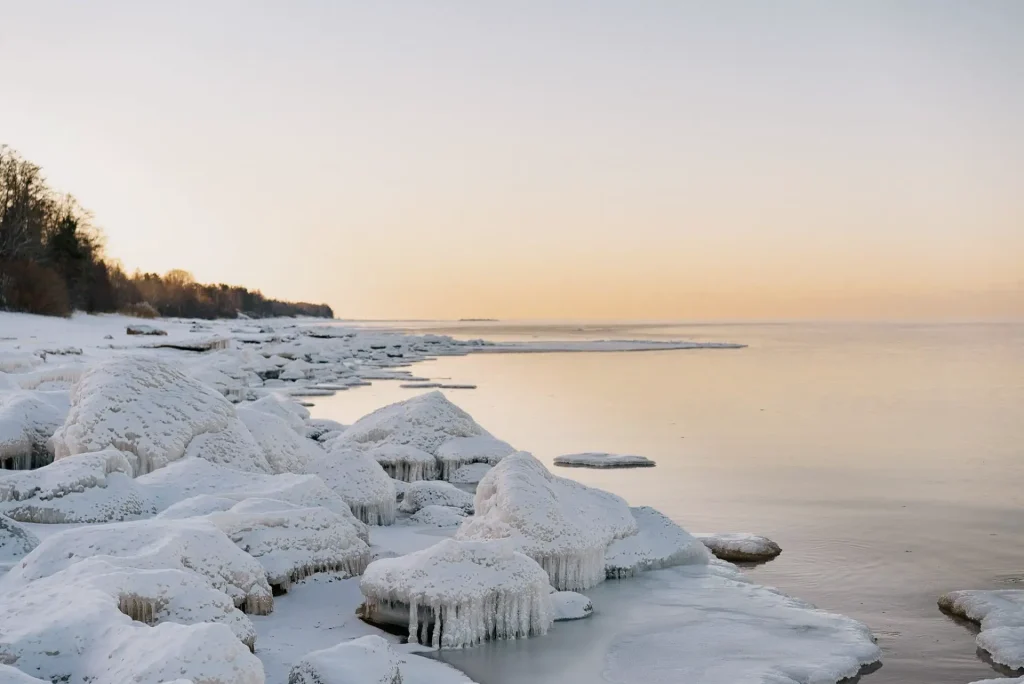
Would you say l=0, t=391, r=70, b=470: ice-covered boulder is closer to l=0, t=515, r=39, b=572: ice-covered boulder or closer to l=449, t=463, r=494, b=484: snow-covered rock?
l=0, t=515, r=39, b=572: ice-covered boulder

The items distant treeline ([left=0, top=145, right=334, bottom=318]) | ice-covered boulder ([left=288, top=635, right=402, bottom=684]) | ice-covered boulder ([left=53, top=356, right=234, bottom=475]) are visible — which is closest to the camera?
ice-covered boulder ([left=288, top=635, right=402, bottom=684])

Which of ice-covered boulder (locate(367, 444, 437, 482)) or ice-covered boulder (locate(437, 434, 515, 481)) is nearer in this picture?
ice-covered boulder (locate(367, 444, 437, 482))

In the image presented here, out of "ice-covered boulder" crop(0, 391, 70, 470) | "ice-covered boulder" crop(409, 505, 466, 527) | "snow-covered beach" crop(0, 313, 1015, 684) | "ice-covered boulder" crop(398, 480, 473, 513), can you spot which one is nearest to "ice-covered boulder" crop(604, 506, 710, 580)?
"snow-covered beach" crop(0, 313, 1015, 684)

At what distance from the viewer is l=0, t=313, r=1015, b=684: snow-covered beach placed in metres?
5.16

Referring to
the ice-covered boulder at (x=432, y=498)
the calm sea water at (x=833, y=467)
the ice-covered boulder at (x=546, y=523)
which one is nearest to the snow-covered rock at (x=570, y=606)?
the ice-covered boulder at (x=546, y=523)

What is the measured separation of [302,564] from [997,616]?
5.70 m

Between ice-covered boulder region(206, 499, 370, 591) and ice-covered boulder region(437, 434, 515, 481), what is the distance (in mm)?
4657

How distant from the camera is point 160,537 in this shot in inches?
246

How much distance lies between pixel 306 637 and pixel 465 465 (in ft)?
20.6

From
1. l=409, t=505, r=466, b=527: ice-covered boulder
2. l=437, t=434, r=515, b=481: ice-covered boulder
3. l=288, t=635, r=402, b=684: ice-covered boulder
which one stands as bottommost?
l=409, t=505, r=466, b=527: ice-covered boulder

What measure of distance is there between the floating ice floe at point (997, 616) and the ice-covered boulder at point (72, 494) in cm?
704

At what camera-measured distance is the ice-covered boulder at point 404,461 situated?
12.1 m

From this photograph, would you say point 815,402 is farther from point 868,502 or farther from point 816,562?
point 816,562

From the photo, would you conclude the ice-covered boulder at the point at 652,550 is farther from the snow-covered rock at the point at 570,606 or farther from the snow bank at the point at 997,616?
the snow bank at the point at 997,616
